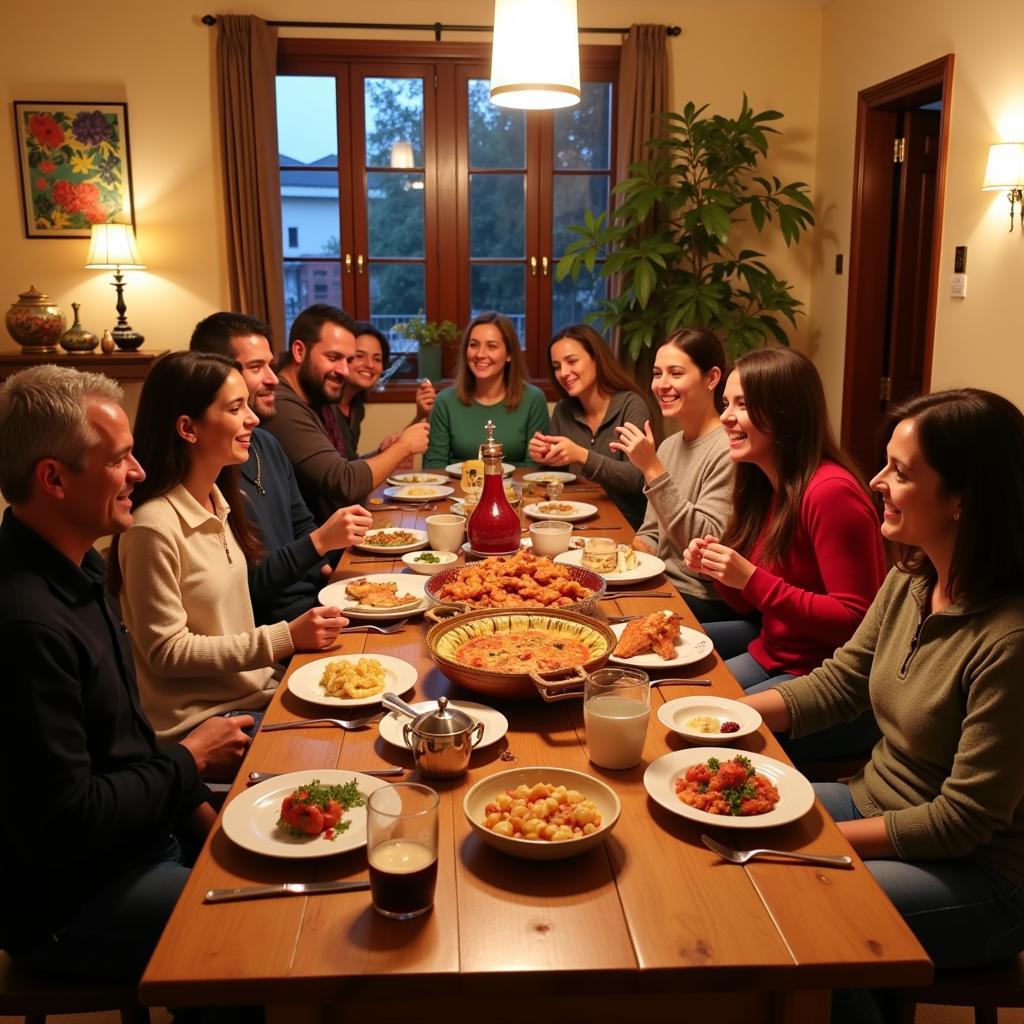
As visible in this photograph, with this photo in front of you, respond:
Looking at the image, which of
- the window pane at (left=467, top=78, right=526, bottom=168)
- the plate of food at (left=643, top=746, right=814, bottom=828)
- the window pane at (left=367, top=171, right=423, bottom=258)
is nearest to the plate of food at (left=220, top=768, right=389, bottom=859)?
the plate of food at (left=643, top=746, right=814, bottom=828)

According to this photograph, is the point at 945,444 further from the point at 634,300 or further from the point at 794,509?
the point at 634,300

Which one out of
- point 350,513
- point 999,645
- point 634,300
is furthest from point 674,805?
point 634,300

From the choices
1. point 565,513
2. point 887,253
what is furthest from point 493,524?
point 887,253

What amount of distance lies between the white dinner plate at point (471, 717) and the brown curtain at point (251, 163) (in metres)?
4.04

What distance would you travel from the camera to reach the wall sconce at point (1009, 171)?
3.62 m

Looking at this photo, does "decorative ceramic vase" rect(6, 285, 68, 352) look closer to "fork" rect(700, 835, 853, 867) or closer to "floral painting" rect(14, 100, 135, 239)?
"floral painting" rect(14, 100, 135, 239)

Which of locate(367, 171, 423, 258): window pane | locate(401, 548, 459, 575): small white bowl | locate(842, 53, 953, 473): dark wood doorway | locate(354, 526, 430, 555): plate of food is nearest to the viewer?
locate(401, 548, 459, 575): small white bowl

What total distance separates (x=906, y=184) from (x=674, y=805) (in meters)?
4.44

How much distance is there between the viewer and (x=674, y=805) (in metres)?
1.31

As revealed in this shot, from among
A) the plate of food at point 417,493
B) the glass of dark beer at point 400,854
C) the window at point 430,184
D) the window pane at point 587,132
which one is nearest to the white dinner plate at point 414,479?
the plate of food at point 417,493

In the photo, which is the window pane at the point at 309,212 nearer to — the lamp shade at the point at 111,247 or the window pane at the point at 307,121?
the window pane at the point at 307,121

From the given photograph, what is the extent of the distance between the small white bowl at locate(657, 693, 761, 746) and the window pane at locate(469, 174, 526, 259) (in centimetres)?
455

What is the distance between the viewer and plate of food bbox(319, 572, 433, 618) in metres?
2.10

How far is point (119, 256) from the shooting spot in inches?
207
